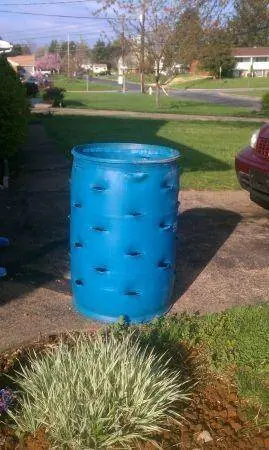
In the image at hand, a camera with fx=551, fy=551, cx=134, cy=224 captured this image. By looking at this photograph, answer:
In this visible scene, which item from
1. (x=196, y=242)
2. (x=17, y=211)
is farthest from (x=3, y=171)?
Result: (x=196, y=242)

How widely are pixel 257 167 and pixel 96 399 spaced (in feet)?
15.8

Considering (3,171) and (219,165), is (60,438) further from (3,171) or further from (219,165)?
(219,165)

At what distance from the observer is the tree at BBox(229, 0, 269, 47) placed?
12.8 m

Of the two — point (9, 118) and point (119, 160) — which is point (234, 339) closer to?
point (119, 160)

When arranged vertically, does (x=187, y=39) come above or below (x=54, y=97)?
above

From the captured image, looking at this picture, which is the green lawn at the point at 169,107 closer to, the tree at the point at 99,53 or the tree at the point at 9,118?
the tree at the point at 9,118

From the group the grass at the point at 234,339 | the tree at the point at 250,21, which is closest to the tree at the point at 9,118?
the grass at the point at 234,339

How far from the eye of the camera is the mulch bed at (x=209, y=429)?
8.78 feet

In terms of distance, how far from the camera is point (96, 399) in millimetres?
2574

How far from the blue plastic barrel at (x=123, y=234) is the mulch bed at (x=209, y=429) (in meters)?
0.96

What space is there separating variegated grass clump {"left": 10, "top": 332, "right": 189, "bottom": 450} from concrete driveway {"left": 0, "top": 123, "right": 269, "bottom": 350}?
94cm

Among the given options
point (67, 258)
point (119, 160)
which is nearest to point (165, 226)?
point (119, 160)

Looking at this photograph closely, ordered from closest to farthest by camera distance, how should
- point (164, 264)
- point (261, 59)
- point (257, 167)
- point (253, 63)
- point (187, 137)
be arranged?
point (164, 264)
point (257, 167)
point (187, 137)
point (253, 63)
point (261, 59)

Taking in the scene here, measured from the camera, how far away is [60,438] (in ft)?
8.30
